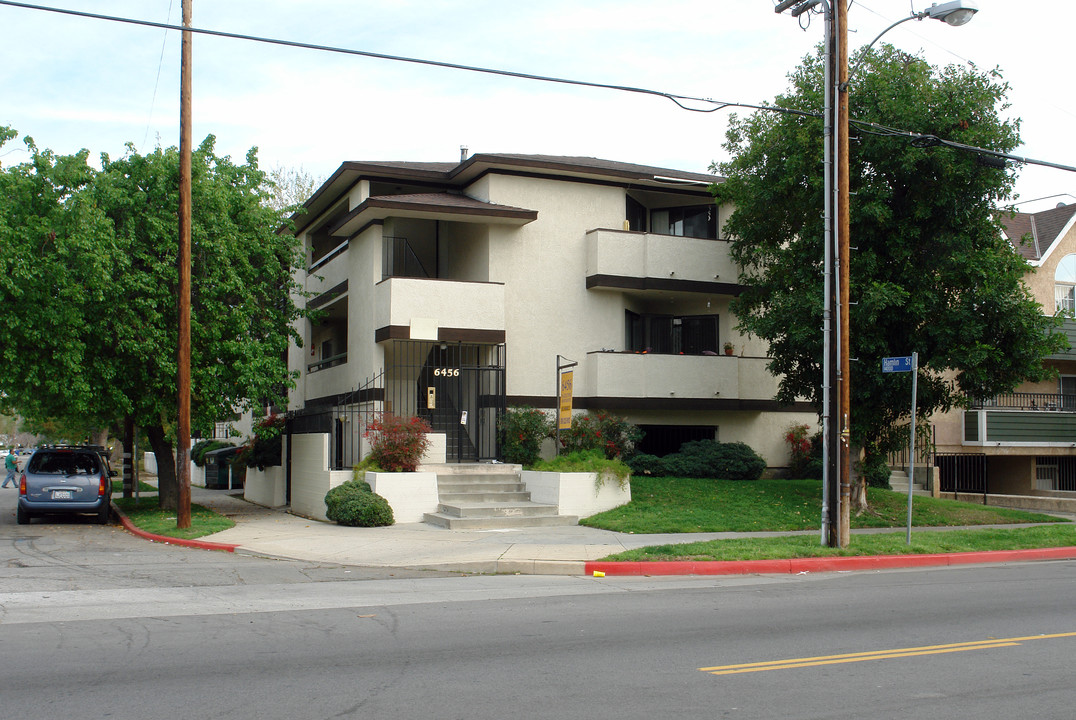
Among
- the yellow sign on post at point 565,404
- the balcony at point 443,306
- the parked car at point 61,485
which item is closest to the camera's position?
the yellow sign on post at point 565,404

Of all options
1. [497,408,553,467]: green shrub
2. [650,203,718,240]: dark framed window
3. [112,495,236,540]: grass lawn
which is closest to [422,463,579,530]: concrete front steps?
[497,408,553,467]: green shrub

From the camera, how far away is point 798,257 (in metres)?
20.0

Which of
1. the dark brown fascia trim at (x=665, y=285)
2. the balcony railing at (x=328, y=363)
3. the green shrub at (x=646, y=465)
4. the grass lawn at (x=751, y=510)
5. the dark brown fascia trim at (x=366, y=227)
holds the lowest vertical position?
the grass lawn at (x=751, y=510)

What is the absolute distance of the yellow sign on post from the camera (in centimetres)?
2016

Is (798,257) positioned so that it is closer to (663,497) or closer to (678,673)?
(663,497)

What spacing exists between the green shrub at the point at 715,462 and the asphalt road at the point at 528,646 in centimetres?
963

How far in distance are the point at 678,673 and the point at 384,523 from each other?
1193 cm

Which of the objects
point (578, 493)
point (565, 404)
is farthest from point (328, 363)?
point (578, 493)

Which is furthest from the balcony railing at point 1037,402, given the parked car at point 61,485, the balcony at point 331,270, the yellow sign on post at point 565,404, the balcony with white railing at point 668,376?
the parked car at point 61,485

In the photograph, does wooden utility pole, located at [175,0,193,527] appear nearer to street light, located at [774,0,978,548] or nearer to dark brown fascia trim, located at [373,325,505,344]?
dark brown fascia trim, located at [373,325,505,344]

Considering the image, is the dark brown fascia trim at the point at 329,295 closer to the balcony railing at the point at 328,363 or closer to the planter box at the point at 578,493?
the balcony railing at the point at 328,363

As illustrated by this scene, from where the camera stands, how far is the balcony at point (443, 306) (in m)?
21.3

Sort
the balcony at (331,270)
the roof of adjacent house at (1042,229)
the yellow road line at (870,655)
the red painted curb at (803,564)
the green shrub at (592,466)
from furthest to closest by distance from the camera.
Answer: the roof of adjacent house at (1042,229) < the balcony at (331,270) < the green shrub at (592,466) < the red painted curb at (803,564) < the yellow road line at (870,655)

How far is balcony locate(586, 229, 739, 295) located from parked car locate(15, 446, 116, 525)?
12.2 meters
